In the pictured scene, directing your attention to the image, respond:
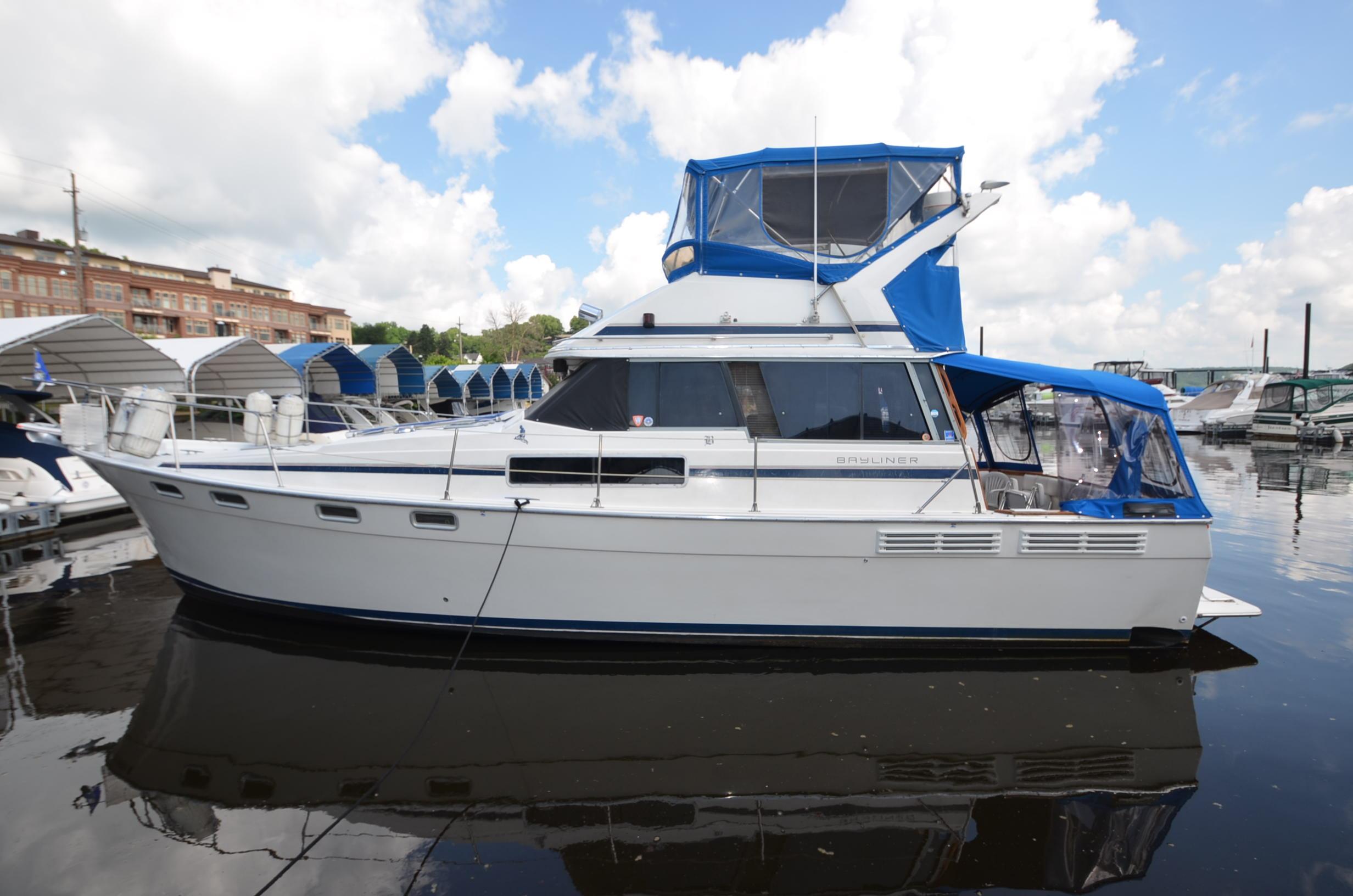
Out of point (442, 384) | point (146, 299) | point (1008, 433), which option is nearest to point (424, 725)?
point (1008, 433)

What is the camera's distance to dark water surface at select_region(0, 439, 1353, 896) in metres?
3.10

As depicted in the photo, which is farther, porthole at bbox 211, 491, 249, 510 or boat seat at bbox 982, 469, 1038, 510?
boat seat at bbox 982, 469, 1038, 510

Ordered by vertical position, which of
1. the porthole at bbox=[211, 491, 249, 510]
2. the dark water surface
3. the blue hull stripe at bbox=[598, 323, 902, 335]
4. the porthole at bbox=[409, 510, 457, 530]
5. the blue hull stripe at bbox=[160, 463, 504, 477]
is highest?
the blue hull stripe at bbox=[598, 323, 902, 335]

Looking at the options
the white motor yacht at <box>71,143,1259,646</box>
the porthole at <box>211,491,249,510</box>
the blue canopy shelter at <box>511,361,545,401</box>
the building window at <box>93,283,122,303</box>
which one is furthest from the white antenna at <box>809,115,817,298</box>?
the building window at <box>93,283,122,303</box>

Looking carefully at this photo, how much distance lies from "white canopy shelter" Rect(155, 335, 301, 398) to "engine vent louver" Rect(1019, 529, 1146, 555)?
59.0 feet

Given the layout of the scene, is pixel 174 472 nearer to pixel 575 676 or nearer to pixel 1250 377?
pixel 575 676

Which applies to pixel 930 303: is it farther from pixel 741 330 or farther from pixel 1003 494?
pixel 1003 494

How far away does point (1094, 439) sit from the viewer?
5.86m

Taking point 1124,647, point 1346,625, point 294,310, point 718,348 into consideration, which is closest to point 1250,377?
A: point 1346,625

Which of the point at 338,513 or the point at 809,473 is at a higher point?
the point at 809,473

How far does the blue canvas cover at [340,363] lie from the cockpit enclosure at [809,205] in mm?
16699

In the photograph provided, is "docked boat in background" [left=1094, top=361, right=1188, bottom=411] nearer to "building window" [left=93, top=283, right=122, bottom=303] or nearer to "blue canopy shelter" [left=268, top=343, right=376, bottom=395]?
"blue canopy shelter" [left=268, top=343, right=376, bottom=395]

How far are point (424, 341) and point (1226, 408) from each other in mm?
68246

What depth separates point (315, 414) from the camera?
19.8m
